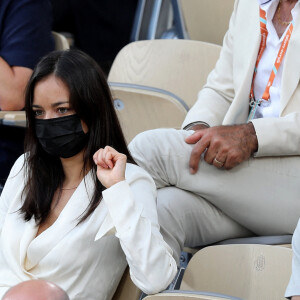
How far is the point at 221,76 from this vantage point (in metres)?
2.56

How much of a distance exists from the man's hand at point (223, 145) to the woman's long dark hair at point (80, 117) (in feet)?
0.78

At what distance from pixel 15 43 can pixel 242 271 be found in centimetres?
146

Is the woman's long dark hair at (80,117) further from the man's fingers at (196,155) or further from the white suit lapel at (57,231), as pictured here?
A: the man's fingers at (196,155)

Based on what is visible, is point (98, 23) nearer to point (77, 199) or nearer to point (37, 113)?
point (37, 113)

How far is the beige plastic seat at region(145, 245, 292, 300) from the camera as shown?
1.79 m

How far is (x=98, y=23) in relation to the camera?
4348 millimetres

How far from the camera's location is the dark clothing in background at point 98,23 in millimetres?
4246

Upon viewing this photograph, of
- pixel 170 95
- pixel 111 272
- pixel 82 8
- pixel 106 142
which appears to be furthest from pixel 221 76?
pixel 82 8

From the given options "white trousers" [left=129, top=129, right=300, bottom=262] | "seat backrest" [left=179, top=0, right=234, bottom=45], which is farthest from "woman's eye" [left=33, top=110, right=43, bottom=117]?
"seat backrest" [left=179, top=0, right=234, bottom=45]

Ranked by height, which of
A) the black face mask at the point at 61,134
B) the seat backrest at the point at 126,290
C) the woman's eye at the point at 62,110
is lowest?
the seat backrest at the point at 126,290

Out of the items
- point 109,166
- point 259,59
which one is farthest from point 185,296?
point 259,59

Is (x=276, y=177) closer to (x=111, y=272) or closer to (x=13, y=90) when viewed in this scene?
(x=111, y=272)

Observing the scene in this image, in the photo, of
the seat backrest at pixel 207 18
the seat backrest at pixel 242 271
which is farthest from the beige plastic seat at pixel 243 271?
the seat backrest at pixel 207 18

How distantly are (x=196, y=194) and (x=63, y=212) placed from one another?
43 cm
